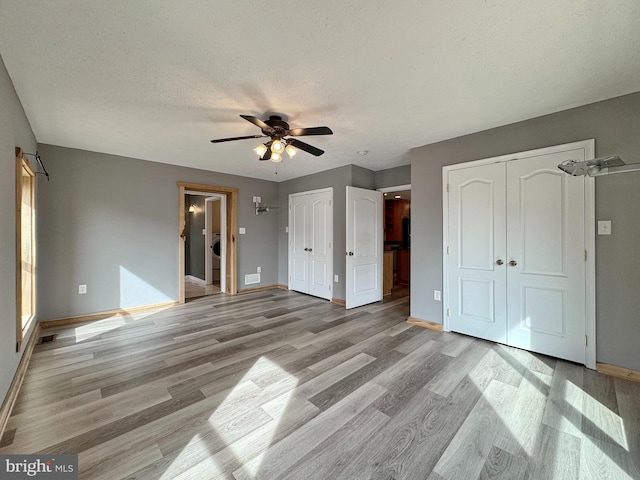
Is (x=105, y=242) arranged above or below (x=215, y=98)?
below

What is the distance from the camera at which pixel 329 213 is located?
4.71 metres

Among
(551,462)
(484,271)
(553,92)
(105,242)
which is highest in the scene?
(553,92)

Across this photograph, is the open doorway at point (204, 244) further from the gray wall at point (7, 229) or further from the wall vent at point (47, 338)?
the gray wall at point (7, 229)

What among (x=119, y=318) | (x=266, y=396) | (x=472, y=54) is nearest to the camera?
(x=472, y=54)

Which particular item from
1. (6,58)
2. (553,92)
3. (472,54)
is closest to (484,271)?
(553,92)

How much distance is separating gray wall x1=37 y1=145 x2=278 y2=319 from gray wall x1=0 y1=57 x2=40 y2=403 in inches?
62.6

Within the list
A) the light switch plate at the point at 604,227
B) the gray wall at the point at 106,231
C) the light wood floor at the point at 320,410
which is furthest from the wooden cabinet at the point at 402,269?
the gray wall at the point at 106,231

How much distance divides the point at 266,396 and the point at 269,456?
1.77ft

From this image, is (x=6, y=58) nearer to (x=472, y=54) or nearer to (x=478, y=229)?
(x=472, y=54)

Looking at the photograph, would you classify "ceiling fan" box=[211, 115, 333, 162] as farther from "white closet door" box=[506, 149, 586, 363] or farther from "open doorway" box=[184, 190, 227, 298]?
"open doorway" box=[184, 190, 227, 298]

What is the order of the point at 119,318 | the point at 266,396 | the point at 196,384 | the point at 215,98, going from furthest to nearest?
1. the point at 119,318
2. the point at 215,98
3. the point at 196,384
4. the point at 266,396

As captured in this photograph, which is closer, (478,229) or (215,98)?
(215,98)

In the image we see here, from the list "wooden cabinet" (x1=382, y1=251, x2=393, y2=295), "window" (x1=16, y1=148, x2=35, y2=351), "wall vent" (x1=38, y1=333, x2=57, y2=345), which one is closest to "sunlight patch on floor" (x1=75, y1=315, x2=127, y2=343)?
"wall vent" (x1=38, y1=333, x2=57, y2=345)

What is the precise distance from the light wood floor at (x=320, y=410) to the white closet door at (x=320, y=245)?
1.80m
